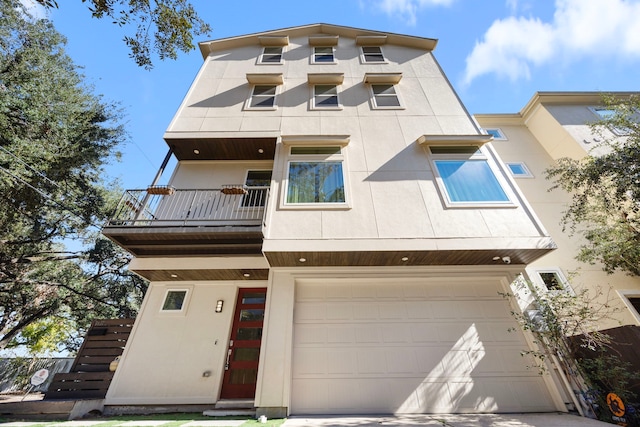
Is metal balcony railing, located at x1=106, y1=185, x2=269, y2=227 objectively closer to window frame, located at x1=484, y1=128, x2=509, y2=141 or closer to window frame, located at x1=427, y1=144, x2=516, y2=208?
window frame, located at x1=427, y1=144, x2=516, y2=208

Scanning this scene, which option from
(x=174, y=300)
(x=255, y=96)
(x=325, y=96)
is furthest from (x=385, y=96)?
(x=174, y=300)

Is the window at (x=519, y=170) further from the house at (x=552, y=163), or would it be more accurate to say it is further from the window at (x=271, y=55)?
the window at (x=271, y=55)

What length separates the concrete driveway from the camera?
12.0ft

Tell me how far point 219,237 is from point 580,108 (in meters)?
14.4

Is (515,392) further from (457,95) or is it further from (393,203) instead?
(457,95)

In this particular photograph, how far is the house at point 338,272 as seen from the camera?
463 cm

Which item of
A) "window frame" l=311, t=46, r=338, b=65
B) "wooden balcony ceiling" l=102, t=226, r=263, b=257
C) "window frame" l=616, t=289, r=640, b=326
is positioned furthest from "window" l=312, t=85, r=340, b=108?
"window frame" l=616, t=289, r=640, b=326

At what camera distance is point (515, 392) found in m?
4.53

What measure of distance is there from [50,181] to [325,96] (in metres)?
8.05

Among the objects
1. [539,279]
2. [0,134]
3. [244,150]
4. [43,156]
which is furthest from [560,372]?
[0,134]

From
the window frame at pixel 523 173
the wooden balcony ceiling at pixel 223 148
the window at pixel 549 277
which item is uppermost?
the window frame at pixel 523 173

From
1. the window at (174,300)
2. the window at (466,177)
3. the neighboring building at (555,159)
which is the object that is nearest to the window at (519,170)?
the neighboring building at (555,159)

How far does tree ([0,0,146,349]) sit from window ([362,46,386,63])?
9891 millimetres

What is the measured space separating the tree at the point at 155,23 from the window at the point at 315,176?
3088 millimetres
